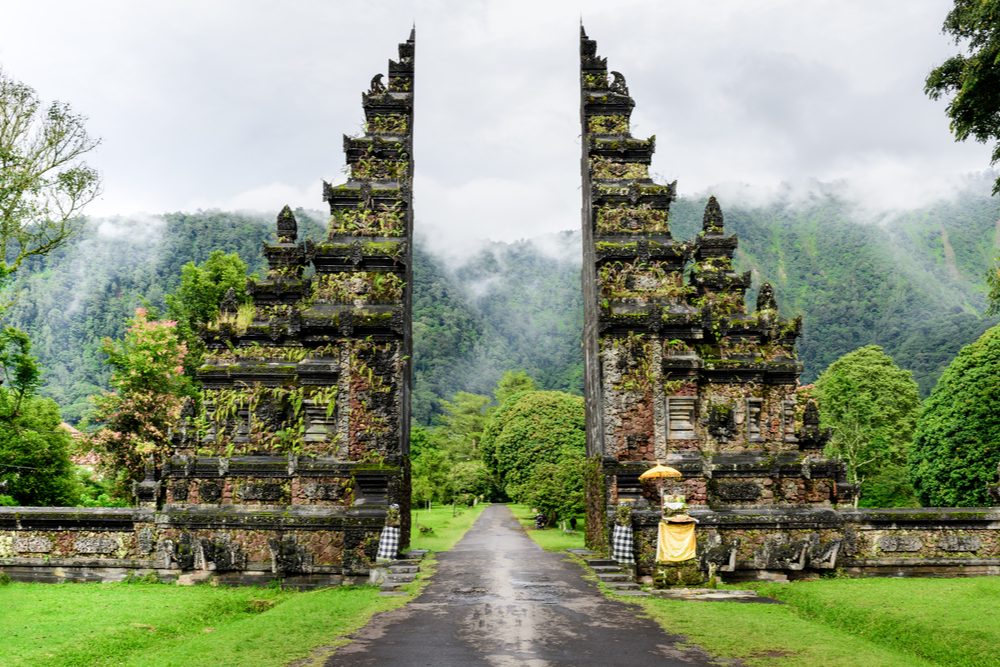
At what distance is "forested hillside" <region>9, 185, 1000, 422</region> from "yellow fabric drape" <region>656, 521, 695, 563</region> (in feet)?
174

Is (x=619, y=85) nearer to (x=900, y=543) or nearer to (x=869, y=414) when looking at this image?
(x=900, y=543)

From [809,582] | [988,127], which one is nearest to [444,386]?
[809,582]

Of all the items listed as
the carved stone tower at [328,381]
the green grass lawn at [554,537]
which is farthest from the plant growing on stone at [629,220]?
the green grass lawn at [554,537]

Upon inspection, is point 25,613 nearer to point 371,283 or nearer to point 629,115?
point 371,283

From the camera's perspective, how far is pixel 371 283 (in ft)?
70.4

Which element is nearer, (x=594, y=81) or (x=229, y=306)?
(x=594, y=81)

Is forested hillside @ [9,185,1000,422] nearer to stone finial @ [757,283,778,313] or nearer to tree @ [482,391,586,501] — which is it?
tree @ [482,391,586,501]

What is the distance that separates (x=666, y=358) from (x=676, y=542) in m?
5.55

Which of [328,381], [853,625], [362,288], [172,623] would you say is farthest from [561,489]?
[172,623]

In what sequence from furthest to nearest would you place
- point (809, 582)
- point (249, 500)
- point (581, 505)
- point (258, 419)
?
point (581, 505) < point (258, 419) < point (249, 500) < point (809, 582)

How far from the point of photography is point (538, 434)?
46.8m

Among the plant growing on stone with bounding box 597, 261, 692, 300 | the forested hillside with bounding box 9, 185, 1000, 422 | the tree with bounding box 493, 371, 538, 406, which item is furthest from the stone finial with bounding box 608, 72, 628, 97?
the tree with bounding box 493, 371, 538, 406

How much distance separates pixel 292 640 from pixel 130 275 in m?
80.9

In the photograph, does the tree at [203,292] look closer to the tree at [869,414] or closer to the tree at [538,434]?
the tree at [538,434]
